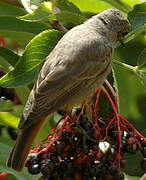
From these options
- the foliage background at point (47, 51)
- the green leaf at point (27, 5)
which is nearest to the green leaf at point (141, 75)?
the foliage background at point (47, 51)

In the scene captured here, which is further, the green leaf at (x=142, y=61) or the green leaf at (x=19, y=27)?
the green leaf at (x=19, y=27)

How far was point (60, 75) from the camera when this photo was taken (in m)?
4.61

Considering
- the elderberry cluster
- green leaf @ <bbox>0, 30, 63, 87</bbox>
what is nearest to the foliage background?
green leaf @ <bbox>0, 30, 63, 87</bbox>

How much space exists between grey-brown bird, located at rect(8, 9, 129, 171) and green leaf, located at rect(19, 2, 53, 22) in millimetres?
192

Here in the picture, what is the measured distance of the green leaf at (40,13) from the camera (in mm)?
4219

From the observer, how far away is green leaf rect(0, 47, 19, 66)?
4.55 metres

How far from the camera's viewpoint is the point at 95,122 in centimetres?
425

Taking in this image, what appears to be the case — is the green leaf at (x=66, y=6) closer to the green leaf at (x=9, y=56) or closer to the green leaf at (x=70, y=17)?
the green leaf at (x=70, y=17)

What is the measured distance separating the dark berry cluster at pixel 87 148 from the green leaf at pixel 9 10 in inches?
28.1

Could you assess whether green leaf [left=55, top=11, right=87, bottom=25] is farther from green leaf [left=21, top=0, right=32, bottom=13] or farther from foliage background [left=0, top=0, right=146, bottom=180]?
green leaf [left=21, top=0, right=32, bottom=13]

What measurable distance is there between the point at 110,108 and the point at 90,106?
129 millimetres

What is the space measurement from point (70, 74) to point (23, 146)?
0.58 m

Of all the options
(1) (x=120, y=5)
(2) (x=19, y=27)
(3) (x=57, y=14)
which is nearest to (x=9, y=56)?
(2) (x=19, y=27)

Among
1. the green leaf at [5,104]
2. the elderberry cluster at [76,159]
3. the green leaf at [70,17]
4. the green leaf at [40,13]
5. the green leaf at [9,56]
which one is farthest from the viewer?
the green leaf at [5,104]
